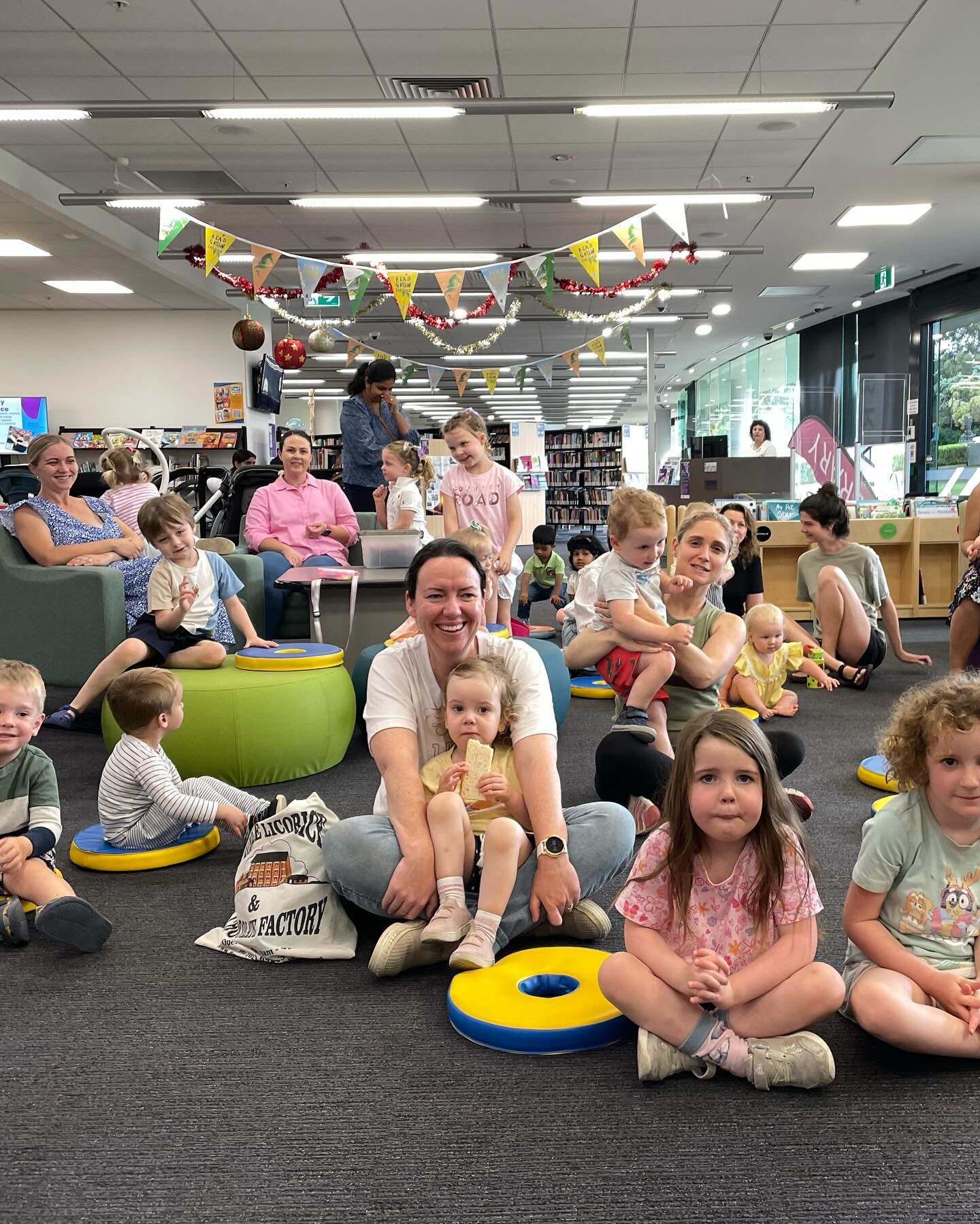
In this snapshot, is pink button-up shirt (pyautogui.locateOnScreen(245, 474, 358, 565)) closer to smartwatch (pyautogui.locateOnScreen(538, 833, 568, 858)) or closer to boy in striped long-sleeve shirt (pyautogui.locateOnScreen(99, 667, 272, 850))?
boy in striped long-sleeve shirt (pyautogui.locateOnScreen(99, 667, 272, 850))

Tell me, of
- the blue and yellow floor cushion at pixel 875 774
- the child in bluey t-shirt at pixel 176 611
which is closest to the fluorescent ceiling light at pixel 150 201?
the child in bluey t-shirt at pixel 176 611

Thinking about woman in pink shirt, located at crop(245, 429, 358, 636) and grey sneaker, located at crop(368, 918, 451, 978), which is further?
woman in pink shirt, located at crop(245, 429, 358, 636)

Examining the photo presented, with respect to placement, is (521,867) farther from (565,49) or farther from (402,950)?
(565,49)

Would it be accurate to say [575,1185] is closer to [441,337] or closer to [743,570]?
[743,570]

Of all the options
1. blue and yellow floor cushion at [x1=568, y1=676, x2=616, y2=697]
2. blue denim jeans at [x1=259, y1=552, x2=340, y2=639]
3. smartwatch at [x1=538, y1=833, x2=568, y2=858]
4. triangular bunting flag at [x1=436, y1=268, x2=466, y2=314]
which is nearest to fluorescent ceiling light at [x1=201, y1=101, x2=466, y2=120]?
triangular bunting flag at [x1=436, y1=268, x2=466, y2=314]

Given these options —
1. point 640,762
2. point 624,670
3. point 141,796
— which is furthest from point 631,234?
point 141,796

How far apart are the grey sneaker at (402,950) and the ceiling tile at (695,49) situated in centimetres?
545

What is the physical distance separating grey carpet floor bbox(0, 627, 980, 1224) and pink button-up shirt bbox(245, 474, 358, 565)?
364cm

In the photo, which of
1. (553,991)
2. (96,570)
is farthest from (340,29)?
(553,991)

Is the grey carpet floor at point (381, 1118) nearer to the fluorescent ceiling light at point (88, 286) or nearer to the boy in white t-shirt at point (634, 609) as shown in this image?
the boy in white t-shirt at point (634, 609)

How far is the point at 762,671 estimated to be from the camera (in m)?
4.91

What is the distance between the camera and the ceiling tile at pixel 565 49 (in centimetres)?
572

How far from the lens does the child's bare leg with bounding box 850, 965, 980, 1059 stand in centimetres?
168

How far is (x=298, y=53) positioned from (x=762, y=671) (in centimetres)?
451
